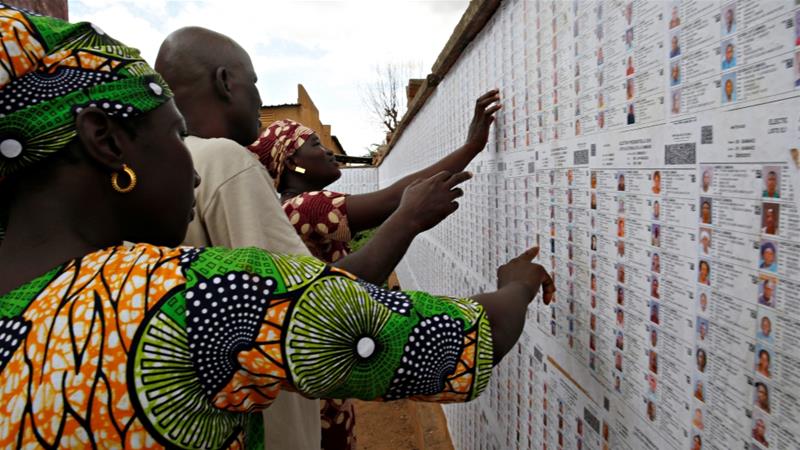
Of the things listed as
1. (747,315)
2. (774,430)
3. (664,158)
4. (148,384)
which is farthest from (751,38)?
(148,384)

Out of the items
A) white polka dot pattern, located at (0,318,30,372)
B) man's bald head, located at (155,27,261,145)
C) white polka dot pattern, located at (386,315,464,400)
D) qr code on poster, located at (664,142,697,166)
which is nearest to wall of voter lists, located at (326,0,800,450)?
qr code on poster, located at (664,142,697,166)

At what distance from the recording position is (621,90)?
106 cm

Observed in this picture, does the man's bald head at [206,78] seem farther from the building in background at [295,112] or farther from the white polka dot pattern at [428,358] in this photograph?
the building in background at [295,112]

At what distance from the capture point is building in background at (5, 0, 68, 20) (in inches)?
67.8

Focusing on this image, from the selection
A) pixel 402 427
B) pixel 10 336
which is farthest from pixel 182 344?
pixel 402 427

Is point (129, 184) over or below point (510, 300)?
over

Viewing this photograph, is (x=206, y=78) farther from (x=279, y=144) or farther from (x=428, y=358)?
(x=428, y=358)

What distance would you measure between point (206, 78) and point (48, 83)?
0.77m

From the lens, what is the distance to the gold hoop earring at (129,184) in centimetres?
82

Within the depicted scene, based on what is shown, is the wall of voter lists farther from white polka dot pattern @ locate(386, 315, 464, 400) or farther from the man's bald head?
the man's bald head

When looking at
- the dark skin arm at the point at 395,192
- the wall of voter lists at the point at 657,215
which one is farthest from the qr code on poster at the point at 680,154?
the dark skin arm at the point at 395,192

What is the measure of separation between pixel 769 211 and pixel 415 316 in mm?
527

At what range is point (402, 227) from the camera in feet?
4.73

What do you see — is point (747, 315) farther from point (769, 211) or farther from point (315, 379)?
point (315, 379)
